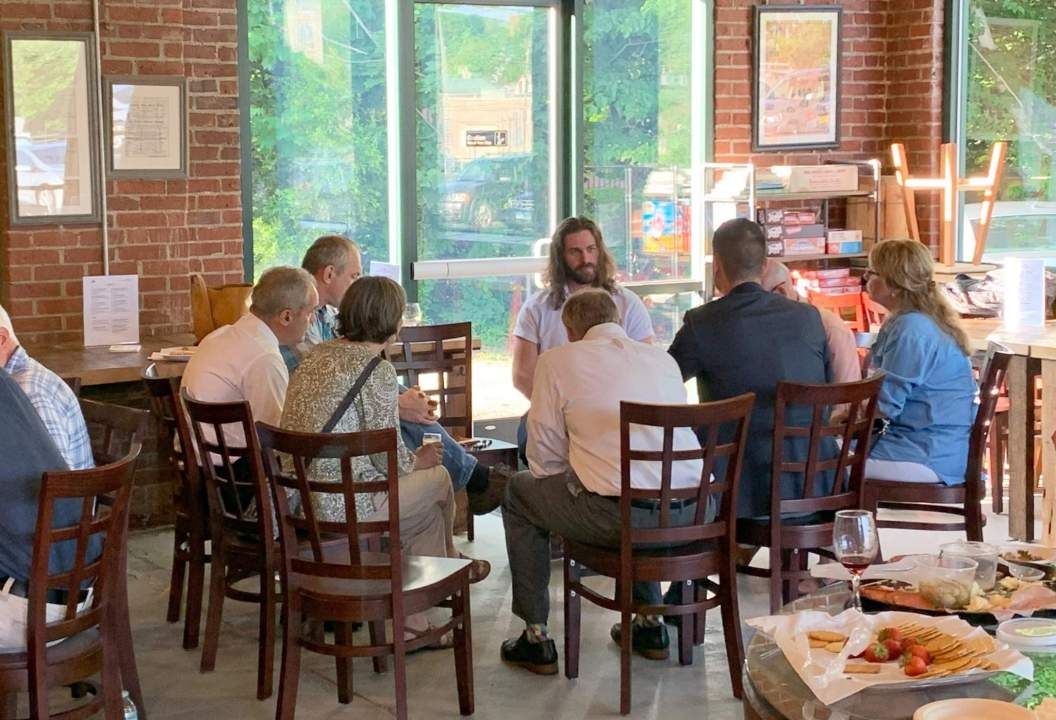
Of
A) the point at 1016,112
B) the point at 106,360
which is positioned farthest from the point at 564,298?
the point at 1016,112

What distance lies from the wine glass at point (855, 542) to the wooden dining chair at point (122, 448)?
1722mm

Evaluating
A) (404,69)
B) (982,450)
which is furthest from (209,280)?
Result: (982,450)

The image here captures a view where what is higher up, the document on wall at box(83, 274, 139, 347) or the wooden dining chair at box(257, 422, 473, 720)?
the document on wall at box(83, 274, 139, 347)

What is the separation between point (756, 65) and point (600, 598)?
470 centimetres

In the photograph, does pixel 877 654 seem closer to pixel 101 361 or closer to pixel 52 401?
pixel 52 401

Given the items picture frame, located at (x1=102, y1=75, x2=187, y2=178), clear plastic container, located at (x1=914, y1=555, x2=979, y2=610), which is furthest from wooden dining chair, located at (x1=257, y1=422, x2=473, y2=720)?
picture frame, located at (x1=102, y1=75, x2=187, y2=178)

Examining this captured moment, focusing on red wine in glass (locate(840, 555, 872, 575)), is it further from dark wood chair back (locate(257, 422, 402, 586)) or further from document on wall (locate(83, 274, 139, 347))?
document on wall (locate(83, 274, 139, 347))

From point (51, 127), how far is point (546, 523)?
119 inches

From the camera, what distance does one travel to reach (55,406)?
3.51 m

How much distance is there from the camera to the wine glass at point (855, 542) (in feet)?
8.80

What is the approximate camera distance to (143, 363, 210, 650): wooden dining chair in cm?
440

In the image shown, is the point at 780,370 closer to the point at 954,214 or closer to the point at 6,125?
the point at 6,125

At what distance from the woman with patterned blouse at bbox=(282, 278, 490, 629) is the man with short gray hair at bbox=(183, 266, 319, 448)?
0.88ft

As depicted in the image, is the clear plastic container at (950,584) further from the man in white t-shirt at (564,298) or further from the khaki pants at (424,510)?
the man in white t-shirt at (564,298)
